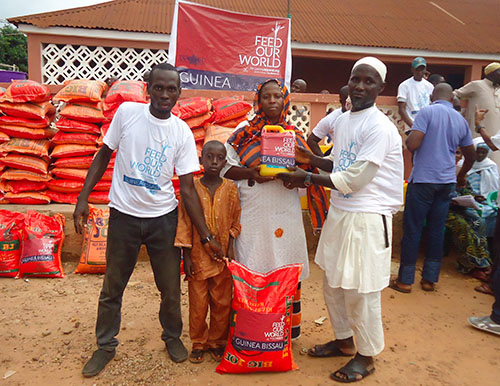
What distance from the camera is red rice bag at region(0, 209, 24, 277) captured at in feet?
13.5

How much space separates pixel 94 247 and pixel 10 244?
84 centimetres

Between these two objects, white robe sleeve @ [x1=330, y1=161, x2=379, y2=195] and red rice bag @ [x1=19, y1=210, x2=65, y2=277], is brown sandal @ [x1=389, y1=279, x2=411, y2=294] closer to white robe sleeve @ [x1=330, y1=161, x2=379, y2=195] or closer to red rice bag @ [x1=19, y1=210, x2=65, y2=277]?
white robe sleeve @ [x1=330, y1=161, x2=379, y2=195]

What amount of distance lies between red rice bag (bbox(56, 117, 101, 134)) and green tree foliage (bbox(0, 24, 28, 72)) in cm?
2303

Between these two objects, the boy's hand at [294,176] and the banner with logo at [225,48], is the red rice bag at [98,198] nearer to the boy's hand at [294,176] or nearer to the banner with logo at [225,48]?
the banner with logo at [225,48]

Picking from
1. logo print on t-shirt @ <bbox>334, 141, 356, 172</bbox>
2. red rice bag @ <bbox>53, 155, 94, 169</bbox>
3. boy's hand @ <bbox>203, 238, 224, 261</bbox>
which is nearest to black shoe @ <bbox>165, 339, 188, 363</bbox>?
boy's hand @ <bbox>203, 238, 224, 261</bbox>

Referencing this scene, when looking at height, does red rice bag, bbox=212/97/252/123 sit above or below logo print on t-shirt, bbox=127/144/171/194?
above

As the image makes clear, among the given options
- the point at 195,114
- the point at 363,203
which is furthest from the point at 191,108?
the point at 363,203

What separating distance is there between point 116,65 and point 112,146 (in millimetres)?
6713

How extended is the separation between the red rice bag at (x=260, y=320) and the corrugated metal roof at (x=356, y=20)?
7514mm

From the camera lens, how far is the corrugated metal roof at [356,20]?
8.83 metres

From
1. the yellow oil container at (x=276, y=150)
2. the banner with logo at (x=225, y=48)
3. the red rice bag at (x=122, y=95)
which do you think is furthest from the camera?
the banner with logo at (x=225, y=48)

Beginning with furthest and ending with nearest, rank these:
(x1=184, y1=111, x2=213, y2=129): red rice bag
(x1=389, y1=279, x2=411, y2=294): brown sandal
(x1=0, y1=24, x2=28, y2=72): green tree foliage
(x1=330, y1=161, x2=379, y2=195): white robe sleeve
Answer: (x1=0, y1=24, x2=28, y2=72): green tree foliage
(x1=184, y1=111, x2=213, y2=129): red rice bag
(x1=389, y1=279, x2=411, y2=294): brown sandal
(x1=330, y1=161, x2=379, y2=195): white robe sleeve

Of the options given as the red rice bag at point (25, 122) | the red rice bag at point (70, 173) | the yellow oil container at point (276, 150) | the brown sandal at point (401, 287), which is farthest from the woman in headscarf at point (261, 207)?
the red rice bag at point (25, 122)

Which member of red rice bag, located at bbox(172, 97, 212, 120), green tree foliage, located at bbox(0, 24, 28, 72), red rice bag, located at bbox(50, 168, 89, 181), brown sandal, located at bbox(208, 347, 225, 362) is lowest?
brown sandal, located at bbox(208, 347, 225, 362)
